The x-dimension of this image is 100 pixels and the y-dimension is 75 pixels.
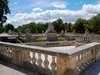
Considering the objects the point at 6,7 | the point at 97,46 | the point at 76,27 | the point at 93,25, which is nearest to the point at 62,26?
the point at 76,27

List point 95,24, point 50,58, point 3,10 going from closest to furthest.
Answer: point 50,58 < point 3,10 < point 95,24

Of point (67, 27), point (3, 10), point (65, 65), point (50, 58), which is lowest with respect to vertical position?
point (67, 27)

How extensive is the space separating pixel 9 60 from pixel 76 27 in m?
80.1

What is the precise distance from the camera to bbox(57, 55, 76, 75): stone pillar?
5066 mm

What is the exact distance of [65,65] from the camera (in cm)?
512

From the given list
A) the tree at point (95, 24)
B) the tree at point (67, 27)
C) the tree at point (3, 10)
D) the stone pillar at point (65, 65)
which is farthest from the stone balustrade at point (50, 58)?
the tree at point (67, 27)

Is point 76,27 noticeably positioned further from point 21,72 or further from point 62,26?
point 21,72

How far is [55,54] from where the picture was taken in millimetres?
5387

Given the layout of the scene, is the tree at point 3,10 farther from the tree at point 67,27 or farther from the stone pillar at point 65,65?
the tree at point 67,27

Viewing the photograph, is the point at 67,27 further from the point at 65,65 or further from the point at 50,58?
the point at 65,65

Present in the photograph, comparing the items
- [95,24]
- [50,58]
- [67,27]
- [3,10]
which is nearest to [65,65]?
[50,58]

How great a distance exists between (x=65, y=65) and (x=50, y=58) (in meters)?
1.99

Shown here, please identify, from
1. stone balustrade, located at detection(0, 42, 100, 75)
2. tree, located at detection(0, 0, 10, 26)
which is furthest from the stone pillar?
tree, located at detection(0, 0, 10, 26)

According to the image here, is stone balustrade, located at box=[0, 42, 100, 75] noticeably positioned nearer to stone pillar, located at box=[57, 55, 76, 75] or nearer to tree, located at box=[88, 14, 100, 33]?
stone pillar, located at box=[57, 55, 76, 75]
